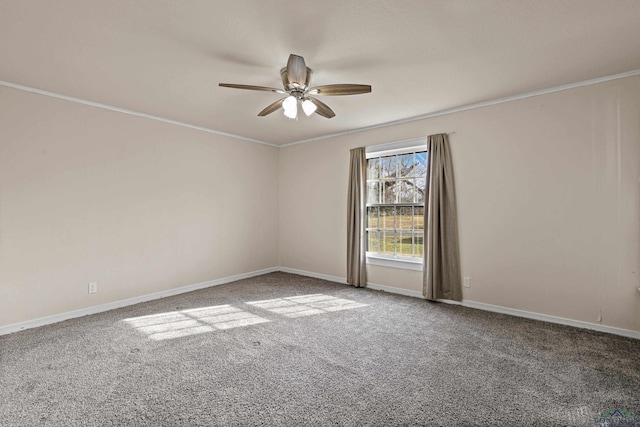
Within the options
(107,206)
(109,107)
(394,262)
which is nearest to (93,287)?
(107,206)

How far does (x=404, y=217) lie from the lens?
15.1 feet

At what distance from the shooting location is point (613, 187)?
3.02 meters

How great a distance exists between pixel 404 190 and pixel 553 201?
183 centimetres

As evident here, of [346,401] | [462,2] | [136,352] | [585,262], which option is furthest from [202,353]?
[585,262]

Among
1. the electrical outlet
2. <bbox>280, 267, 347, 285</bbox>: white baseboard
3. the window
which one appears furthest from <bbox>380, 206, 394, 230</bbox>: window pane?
the electrical outlet

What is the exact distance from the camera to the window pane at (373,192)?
4914mm

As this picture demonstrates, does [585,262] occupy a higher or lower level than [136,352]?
higher

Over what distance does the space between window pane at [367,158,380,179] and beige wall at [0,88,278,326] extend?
87.0 inches

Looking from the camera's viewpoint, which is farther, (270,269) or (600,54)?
(270,269)

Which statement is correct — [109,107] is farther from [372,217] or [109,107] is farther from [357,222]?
[372,217]

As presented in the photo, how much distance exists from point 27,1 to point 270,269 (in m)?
4.84

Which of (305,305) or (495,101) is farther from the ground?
(495,101)

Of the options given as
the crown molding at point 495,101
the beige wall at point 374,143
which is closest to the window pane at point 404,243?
the beige wall at point 374,143

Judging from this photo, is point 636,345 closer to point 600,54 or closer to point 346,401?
point 600,54
